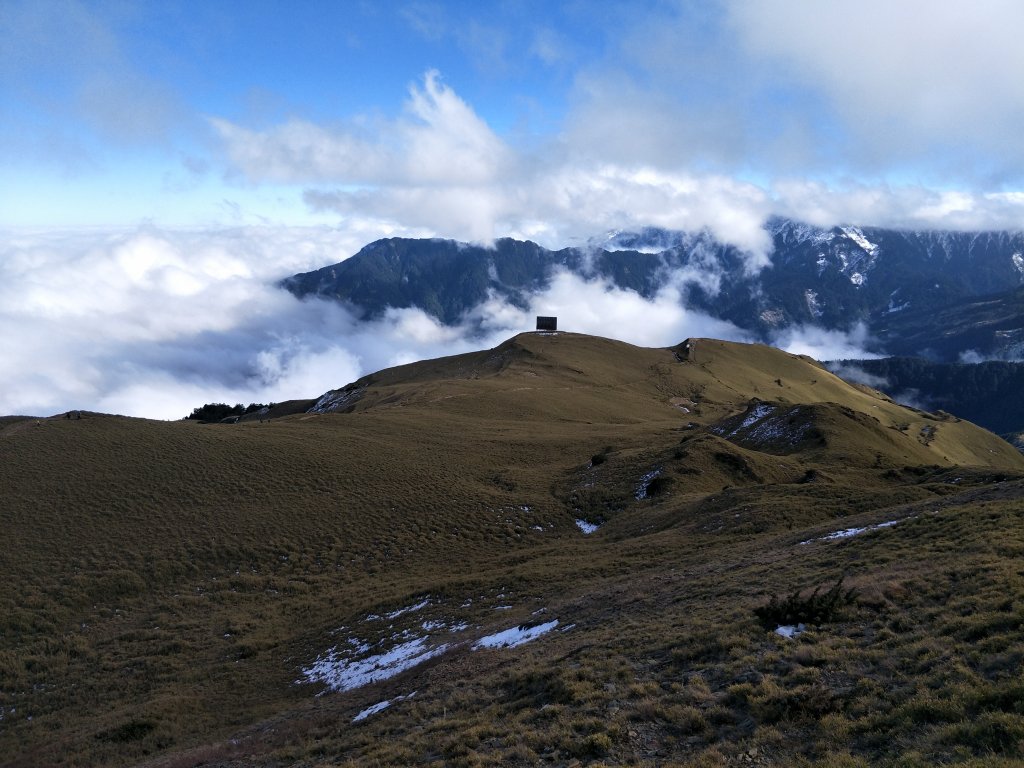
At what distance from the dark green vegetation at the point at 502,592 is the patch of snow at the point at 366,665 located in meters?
0.51

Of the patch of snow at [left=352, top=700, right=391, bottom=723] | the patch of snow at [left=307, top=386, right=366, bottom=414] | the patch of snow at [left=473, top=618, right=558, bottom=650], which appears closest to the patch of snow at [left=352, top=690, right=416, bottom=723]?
the patch of snow at [left=352, top=700, right=391, bottom=723]

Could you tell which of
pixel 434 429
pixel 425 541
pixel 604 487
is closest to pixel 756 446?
pixel 604 487

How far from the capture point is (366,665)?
2430 cm

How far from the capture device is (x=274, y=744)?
17.3 m

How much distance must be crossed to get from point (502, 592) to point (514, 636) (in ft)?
24.8

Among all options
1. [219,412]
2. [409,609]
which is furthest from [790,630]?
[219,412]

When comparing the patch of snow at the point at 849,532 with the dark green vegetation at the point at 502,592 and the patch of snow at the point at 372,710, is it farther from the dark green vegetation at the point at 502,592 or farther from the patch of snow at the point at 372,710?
the patch of snow at the point at 372,710

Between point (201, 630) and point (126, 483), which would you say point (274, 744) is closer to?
point (201, 630)

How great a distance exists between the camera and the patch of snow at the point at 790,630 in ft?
50.3

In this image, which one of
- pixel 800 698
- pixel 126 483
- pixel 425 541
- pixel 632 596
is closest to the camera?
pixel 800 698

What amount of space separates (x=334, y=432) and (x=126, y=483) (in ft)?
68.2

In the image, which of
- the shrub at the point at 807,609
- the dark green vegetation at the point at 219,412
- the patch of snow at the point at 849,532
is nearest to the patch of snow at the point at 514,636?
the shrub at the point at 807,609

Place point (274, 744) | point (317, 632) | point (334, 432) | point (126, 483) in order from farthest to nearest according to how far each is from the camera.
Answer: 1. point (334, 432)
2. point (126, 483)
3. point (317, 632)
4. point (274, 744)

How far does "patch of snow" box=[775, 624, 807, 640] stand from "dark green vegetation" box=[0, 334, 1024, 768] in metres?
0.29
